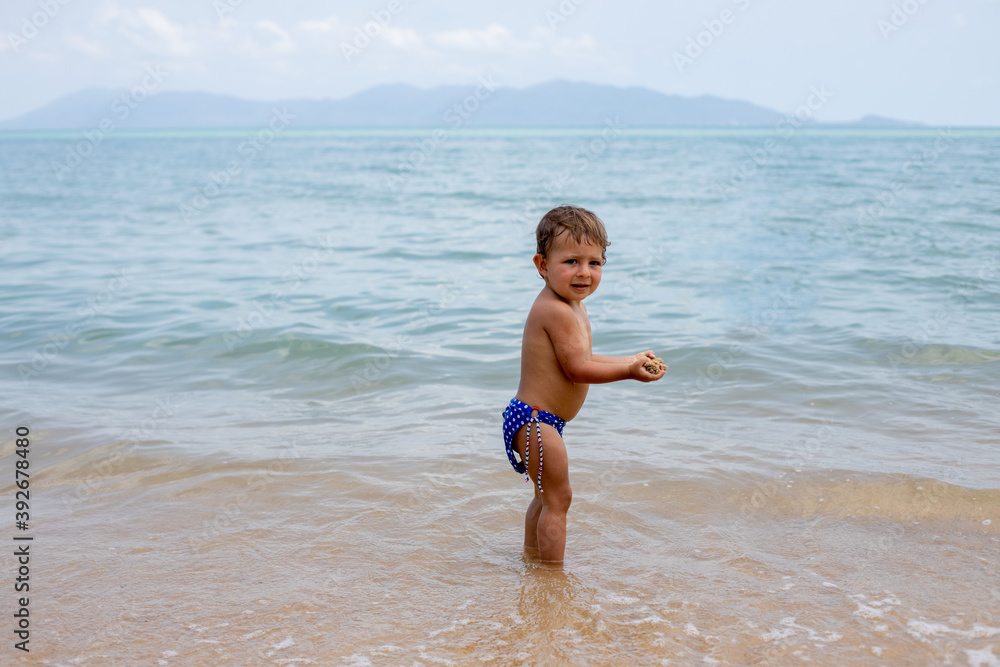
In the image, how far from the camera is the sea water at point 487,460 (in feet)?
9.21

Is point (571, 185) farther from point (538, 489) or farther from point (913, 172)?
point (538, 489)

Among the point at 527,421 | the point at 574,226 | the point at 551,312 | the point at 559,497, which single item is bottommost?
the point at 559,497

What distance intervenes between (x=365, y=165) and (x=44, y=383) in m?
31.2

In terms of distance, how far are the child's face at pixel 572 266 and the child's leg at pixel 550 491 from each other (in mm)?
552

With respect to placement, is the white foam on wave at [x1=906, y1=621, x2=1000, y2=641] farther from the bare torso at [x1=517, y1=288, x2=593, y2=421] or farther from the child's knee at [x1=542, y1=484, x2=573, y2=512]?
the bare torso at [x1=517, y1=288, x2=593, y2=421]

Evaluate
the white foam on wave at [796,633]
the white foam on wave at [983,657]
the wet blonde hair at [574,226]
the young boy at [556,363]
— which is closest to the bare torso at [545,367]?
the young boy at [556,363]

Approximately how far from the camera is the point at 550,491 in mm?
3158

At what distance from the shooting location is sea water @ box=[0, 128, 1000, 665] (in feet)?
9.21

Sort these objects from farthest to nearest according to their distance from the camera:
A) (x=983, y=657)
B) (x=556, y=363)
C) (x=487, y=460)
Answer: (x=487, y=460) → (x=556, y=363) → (x=983, y=657)

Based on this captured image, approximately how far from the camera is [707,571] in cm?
321

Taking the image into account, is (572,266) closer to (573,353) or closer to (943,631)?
(573,353)

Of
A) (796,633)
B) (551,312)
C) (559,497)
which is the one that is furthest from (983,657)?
(551,312)

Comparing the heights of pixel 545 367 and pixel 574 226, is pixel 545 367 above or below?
below

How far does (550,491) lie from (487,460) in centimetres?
144
